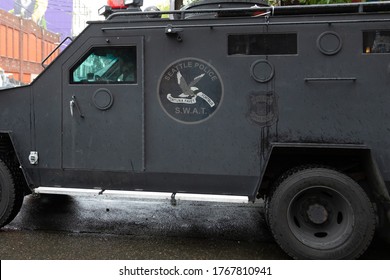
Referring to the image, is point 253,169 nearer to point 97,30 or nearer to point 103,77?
point 103,77

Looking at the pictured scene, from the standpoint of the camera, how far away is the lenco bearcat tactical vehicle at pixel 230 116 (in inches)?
143

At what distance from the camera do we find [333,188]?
11.8 feet

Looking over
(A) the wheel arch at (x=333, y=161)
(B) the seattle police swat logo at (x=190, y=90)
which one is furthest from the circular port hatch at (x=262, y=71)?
(A) the wheel arch at (x=333, y=161)

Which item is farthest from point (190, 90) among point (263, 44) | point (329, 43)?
point (329, 43)

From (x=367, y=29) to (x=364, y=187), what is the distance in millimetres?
1575

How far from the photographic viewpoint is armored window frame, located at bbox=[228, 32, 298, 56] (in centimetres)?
374

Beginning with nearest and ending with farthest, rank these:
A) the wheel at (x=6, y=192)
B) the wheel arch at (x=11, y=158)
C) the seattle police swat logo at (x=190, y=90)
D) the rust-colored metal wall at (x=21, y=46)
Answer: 1. the seattle police swat logo at (x=190, y=90)
2. the wheel at (x=6, y=192)
3. the wheel arch at (x=11, y=158)
4. the rust-colored metal wall at (x=21, y=46)

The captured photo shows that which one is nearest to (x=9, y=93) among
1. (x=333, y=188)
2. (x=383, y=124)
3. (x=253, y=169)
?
(x=253, y=169)

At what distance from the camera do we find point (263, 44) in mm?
3791

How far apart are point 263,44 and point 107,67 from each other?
165 centimetres

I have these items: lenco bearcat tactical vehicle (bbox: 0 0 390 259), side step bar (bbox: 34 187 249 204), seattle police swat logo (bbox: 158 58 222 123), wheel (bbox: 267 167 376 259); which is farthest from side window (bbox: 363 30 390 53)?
side step bar (bbox: 34 187 249 204)

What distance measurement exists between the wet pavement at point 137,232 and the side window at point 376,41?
85.0 inches

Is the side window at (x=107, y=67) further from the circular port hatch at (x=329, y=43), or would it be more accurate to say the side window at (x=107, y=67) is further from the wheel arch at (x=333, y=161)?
the circular port hatch at (x=329, y=43)

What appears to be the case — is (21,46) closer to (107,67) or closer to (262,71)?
(107,67)
